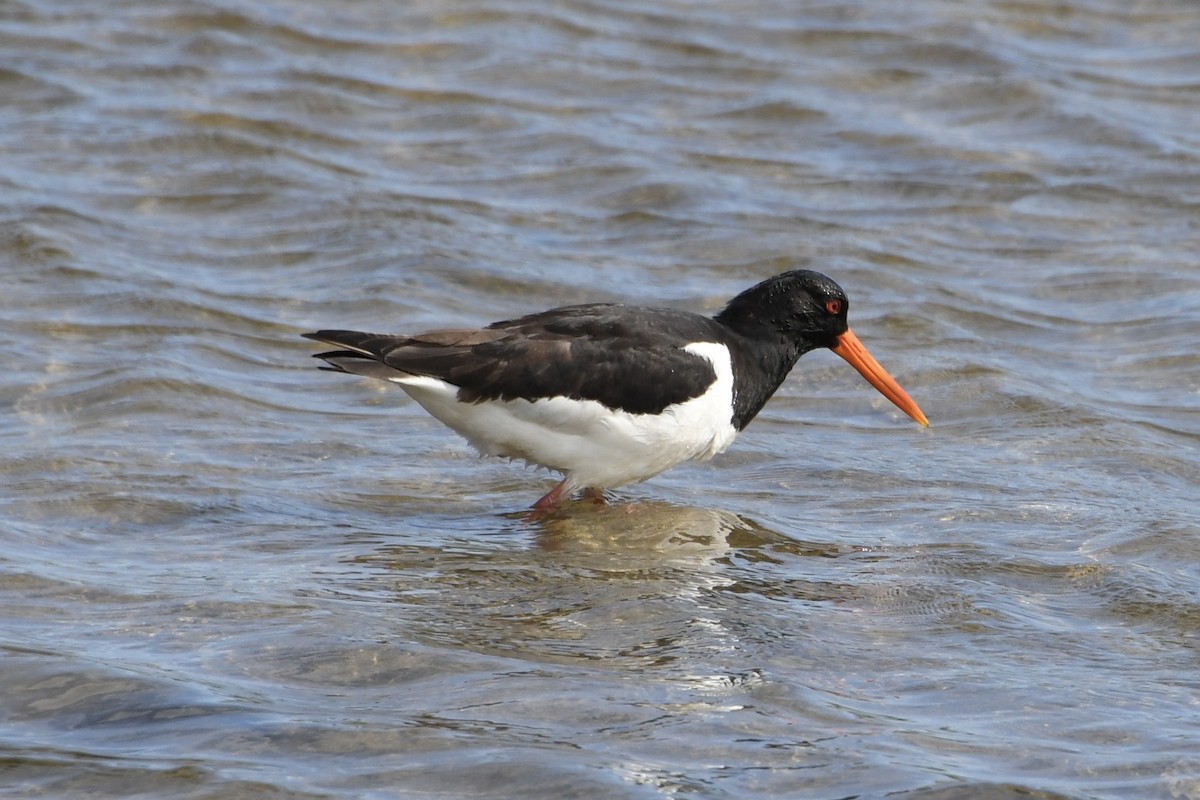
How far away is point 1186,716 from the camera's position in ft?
16.3

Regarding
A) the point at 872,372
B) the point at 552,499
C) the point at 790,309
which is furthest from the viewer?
the point at 872,372

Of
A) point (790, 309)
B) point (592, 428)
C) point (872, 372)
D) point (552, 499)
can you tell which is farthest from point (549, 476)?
point (872, 372)

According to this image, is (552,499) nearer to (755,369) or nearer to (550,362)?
(550,362)

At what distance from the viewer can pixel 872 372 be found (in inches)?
301

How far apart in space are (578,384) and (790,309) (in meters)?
1.18

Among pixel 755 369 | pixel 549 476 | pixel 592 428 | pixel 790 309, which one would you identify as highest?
pixel 790 309

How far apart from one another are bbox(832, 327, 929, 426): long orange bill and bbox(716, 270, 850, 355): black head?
183 millimetres

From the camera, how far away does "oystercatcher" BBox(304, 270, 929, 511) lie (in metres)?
6.60

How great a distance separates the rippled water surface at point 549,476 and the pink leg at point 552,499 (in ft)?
0.26

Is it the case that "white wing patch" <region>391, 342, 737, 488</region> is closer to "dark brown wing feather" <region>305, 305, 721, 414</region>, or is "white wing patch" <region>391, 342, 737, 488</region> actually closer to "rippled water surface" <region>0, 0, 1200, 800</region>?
"dark brown wing feather" <region>305, 305, 721, 414</region>

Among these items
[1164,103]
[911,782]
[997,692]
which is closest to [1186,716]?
[997,692]

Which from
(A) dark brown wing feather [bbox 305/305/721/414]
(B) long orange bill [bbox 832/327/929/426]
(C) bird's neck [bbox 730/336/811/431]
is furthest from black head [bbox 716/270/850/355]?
(A) dark brown wing feather [bbox 305/305/721/414]

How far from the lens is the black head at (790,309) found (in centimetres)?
730

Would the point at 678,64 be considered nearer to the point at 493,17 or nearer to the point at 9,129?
the point at 493,17
